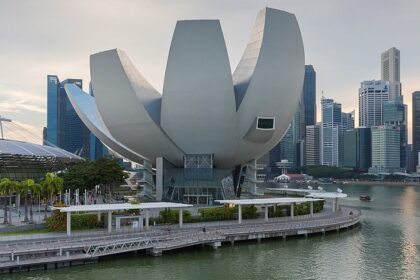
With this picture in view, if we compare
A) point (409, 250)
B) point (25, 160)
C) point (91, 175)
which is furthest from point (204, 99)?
point (409, 250)

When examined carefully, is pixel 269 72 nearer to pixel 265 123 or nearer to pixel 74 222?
pixel 265 123

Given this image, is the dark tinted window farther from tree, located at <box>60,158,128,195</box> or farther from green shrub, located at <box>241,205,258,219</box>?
tree, located at <box>60,158,128,195</box>

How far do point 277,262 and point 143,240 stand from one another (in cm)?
918

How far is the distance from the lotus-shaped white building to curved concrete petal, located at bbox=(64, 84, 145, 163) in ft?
12.4

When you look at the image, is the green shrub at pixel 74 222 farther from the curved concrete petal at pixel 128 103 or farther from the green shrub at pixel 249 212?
the curved concrete petal at pixel 128 103

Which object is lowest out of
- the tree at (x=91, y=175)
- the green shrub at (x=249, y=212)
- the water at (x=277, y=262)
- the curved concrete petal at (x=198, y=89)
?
the water at (x=277, y=262)

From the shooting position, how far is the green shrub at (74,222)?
35.6 m

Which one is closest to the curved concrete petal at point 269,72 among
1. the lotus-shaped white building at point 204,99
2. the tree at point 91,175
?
the lotus-shaped white building at point 204,99

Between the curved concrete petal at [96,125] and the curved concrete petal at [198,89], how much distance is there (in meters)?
11.1

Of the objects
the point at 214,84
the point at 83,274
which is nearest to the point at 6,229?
the point at 83,274

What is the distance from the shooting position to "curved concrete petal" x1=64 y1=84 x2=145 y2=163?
208 feet

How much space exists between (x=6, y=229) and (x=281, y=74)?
1259 inches

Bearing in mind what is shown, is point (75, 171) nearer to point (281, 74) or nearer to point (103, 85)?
point (103, 85)

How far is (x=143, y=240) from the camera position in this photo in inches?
1314
